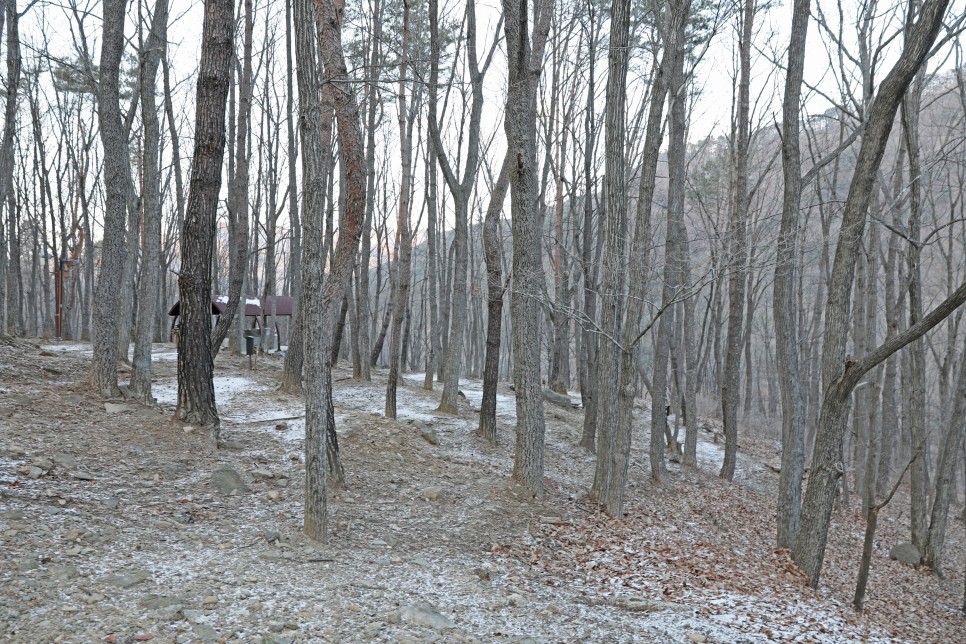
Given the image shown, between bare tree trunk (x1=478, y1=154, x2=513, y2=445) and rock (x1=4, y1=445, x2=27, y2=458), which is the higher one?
bare tree trunk (x1=478, y1=154, x2=513, y2=445)

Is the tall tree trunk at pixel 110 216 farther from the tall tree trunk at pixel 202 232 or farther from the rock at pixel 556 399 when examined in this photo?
the rock at pixel 556 399

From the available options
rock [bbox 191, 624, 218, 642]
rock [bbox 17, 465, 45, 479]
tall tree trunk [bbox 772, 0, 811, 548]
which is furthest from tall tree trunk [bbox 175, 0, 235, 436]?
tall tree trunk [bbox 772, 0, 811, 548]

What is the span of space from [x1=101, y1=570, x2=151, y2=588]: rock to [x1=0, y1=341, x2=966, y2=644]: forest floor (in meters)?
0.01

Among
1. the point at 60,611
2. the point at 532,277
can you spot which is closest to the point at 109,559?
the point at 60,611

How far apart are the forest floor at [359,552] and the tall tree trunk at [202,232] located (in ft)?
1.55

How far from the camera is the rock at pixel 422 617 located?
386cm

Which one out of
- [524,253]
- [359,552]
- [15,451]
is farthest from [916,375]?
[15,451]

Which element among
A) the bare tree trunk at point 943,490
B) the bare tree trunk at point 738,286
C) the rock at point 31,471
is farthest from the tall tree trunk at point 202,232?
the bare tree trunk at point 943,490

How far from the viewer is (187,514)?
16.5 ft

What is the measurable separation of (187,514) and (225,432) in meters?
2.58

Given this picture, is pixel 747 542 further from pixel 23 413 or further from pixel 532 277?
pixel 23 413

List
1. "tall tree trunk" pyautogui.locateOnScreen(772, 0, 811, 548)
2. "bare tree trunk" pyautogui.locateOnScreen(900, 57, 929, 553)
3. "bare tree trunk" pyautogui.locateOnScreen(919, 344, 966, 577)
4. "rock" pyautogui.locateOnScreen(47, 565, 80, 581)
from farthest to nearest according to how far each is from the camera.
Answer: "bare tree trunk" pyautogui.locateOnScreen(919, 344, 966, 577) → "bare tree trunk" pyautogui.locateOnScreen(900, 57, 929, 553) → "tall tree trunk" pyautogui.locateOnScreen(772, 0, 811, 548) → "rock" pyautogui.locateOnScreen(47, 565, 80, 581)

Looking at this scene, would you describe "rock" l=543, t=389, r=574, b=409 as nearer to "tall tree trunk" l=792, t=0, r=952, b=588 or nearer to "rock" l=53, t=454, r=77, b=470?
"tall tree trunk" l=792, t=0, r=952, b=588

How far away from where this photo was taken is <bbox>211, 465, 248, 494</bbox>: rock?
574 cm
